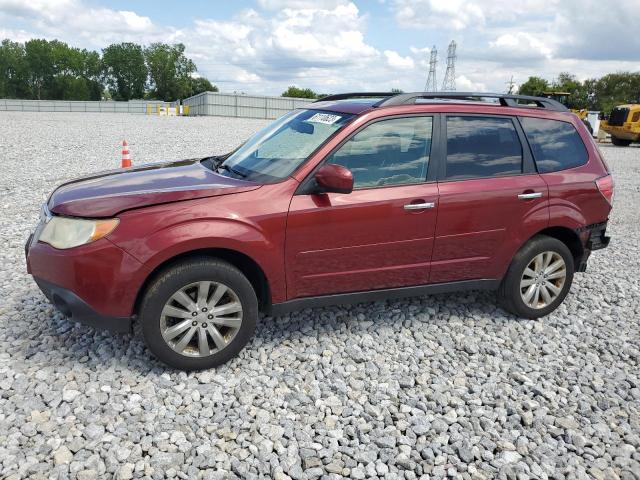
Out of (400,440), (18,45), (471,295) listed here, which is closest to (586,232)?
(471,295)

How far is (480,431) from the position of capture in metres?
3.26

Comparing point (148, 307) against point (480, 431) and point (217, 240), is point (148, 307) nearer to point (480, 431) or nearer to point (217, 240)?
point (217, 240)

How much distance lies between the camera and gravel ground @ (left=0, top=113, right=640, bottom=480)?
2.95 meters

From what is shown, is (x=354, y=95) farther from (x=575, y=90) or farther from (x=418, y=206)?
(x=575, y=90)

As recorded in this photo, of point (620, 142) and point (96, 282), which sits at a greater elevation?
point (620, 142)

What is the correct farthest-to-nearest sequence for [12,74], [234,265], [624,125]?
[12,74] → [624,125] → [234,265]

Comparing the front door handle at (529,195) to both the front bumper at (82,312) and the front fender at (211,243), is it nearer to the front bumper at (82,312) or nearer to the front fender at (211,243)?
the front fender at (211,243)

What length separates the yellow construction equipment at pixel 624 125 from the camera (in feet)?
89.9

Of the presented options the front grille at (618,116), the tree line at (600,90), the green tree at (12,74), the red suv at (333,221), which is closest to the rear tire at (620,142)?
the front grille at (618,116)

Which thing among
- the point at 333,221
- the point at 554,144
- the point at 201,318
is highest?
the point at 554,144

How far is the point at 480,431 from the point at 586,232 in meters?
2.42

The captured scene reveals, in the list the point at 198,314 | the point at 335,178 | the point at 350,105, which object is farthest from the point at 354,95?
the point at 198,314

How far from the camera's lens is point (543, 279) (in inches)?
188

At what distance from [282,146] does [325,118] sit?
400mm
